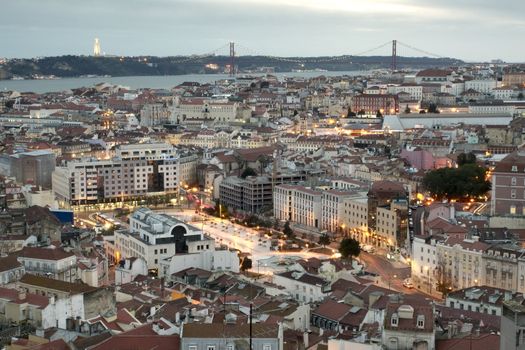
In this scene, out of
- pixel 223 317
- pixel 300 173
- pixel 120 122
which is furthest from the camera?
pixel 120 122

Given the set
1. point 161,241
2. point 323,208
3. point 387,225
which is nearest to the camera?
point 161,241

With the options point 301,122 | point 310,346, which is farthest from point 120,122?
point 310,346

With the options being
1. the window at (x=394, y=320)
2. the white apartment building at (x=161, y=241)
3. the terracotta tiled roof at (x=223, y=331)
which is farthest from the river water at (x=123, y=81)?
the window at (x=394, y=320)

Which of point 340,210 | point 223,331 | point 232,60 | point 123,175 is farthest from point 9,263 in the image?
point 232,60

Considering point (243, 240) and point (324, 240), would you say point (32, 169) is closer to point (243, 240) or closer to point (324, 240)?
point (243, 240)

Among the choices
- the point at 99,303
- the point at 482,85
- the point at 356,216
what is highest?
the point at 482,85

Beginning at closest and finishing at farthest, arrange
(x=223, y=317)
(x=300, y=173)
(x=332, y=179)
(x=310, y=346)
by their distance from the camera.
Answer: (x=223, y=317)
(x=310, y=346)
(x=332, y=179)
(x=300, y=173)

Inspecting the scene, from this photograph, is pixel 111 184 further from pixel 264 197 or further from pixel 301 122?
pixel 301 122
